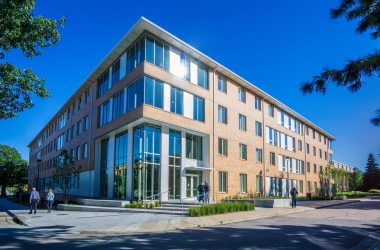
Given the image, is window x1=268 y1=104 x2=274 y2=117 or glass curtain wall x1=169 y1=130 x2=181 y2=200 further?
window x1=268 y1=104 x2=274 y2=117

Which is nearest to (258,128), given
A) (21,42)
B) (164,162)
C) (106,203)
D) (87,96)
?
(164,162)

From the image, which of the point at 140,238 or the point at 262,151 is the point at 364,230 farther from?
the point at 262,151

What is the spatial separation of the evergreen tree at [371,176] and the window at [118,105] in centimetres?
7083

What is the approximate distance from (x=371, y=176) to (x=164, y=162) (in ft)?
234

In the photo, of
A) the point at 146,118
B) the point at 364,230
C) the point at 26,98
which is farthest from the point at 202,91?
the point at 364,230

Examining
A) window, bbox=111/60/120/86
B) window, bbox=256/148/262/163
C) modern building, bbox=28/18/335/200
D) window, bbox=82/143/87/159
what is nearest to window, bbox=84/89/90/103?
modern building, bbox=28/18/335/200

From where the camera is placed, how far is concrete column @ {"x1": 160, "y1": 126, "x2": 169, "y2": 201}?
74.4ft

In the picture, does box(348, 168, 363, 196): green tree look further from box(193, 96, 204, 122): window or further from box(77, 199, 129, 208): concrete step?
box(77, 199, 129, 208): concrete step

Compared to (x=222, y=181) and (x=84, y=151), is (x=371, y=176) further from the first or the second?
(x=84, y=151)

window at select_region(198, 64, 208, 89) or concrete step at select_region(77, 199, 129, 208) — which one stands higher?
window at select_region(198, 64, 208, 89)

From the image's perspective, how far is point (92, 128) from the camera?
102ft

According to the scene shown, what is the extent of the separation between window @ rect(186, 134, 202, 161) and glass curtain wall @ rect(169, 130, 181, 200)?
1160 millimetres

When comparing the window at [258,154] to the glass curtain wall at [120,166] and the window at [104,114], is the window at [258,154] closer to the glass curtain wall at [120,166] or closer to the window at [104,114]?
the glass curtain wall at [120,166]

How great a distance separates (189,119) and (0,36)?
1388 centimetres
